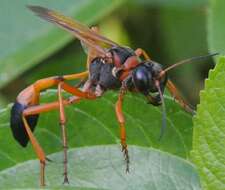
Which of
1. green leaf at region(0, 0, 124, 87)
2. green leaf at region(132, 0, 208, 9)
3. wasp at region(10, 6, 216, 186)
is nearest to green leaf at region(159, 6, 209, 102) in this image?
green leaf at region(132, 0, 208, 9)

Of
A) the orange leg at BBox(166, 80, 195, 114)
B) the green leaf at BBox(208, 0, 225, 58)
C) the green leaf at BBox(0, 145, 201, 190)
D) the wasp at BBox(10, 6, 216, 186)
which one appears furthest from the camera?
the green leaf at BBox(208, 0, 225, 58)

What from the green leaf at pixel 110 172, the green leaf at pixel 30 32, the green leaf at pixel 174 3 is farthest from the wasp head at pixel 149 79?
the green leaf at pixel 174 3

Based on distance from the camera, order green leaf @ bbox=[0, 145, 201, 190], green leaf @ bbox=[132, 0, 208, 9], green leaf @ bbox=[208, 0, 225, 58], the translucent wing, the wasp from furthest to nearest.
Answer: green leaf @ bbox=[132, 0, 208, 9], the translucent wing, green leaf @ bbox=[208, 0, 225, 58], the wasp, green leaf @ bbox=[0, 145, 201, 190]

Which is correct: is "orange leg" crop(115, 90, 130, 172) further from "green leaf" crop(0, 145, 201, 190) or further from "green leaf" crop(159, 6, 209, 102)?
"green leaf" crop(159, 6, 209, 102)

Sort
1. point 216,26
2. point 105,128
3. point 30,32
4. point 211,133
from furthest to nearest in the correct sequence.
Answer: point 30,32 → point 216,26 → point 105,128 → point 211,133

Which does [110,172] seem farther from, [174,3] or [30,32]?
[174,3]

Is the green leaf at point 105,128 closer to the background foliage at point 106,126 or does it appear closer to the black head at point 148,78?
the background foliage at point 106,126

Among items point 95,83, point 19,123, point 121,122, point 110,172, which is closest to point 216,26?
point 95,83
